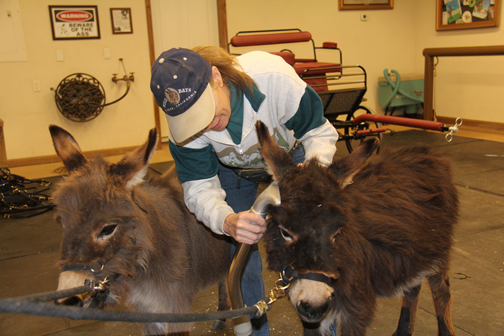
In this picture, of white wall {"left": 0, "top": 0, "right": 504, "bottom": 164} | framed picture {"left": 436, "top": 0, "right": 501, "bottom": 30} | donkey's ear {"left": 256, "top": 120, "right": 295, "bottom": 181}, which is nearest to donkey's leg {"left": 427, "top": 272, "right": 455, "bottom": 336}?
donkey's ear {"left": 256, "top": 120, "right": 295, "bottom": 181}

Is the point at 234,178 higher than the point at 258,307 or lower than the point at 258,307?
higher

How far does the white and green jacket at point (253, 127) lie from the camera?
6.85 ft

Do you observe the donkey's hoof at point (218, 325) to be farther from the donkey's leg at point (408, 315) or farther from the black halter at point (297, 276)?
the black halter at point (297, 276)

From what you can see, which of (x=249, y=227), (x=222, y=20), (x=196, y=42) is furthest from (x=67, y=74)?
(x=249, y=227)

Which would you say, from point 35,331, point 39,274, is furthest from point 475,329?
point 39,274

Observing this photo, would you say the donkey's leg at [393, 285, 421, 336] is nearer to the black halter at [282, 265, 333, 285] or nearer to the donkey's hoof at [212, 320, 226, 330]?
the black halter at [282, 265, 333, 285]

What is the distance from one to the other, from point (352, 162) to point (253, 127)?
1.92ft

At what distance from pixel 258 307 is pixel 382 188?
3.33ft

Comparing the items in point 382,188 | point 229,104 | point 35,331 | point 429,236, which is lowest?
point 35,331

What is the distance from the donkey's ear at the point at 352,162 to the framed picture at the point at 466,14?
903 cm

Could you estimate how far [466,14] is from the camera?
949 centimetres

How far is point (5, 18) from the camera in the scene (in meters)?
7.72

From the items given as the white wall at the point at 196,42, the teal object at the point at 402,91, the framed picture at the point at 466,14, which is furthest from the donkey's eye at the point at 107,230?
the framed picture at the point at 466,14

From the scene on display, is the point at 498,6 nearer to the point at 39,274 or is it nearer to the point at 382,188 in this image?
the point at 382,188
